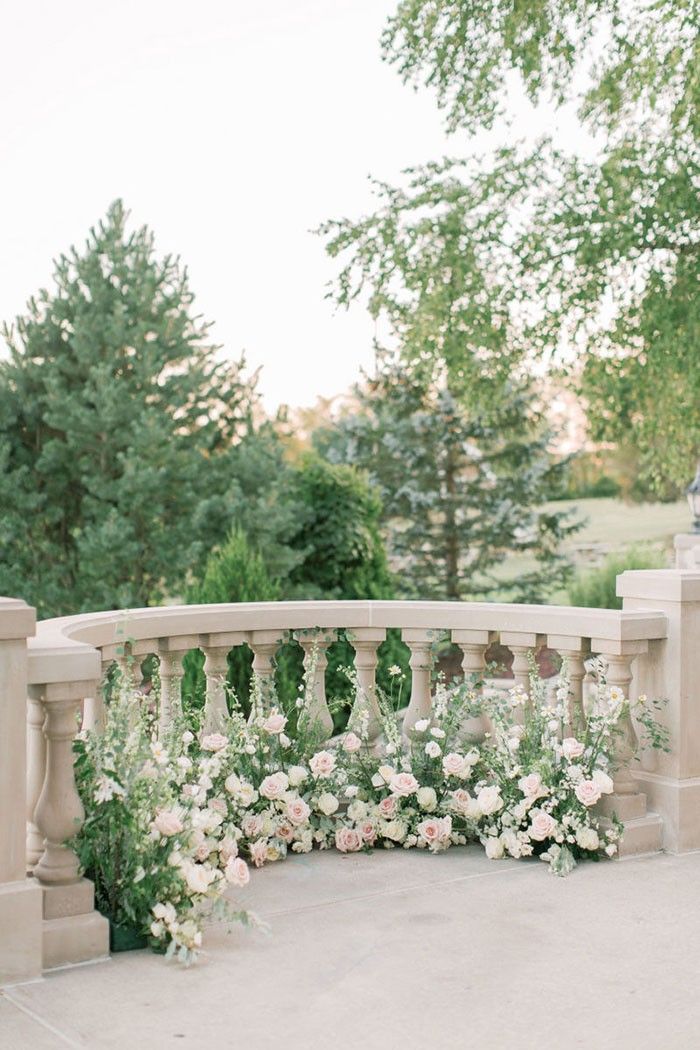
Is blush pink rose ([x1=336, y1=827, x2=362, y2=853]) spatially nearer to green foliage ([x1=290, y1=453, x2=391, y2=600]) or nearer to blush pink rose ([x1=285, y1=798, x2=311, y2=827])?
blush pink rose ([x1=285, y1=798, x2=311, y2=827])

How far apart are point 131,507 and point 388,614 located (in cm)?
1170

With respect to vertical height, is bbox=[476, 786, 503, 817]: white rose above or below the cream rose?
above

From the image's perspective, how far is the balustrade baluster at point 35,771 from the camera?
14.2 ft

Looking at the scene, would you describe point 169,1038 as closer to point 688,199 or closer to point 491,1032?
point 491,1032

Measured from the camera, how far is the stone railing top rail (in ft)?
17.4

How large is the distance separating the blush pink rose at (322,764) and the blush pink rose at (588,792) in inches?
43.7

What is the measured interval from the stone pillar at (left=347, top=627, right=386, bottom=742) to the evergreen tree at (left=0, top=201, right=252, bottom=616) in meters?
11.0

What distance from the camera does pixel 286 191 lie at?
20.8 meters

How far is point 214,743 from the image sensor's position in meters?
5.28

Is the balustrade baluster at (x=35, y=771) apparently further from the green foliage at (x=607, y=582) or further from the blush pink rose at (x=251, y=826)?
the green foliage at (x=607, y=582)

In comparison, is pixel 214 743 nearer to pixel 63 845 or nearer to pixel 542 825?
pixel 63 845

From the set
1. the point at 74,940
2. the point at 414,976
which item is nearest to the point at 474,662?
the point at 414,976

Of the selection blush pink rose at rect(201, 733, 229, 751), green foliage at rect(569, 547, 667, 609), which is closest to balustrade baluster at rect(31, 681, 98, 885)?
blush pink rose at rect(201, 733, 229, 751)

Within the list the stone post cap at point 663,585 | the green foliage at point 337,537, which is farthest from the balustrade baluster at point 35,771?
the green foliage at point 337,537
